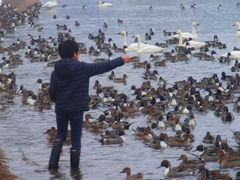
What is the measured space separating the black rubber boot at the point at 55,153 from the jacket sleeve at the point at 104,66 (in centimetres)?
191

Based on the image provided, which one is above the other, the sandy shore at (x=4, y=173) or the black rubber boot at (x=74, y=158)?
the black rubber boot at (x=74, y=158)

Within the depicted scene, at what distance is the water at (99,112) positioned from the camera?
13999 millimetres

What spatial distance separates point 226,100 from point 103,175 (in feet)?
40.2

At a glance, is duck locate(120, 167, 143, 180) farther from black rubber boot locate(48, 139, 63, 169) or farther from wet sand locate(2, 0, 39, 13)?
wet sand locate(2, 0, 39, 13)

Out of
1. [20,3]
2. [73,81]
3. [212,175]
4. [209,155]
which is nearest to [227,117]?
[209,155]

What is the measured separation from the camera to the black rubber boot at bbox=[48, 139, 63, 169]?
12070 millimetres

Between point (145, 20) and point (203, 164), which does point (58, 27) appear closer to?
point (145, 20)

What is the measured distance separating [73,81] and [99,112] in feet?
37.5

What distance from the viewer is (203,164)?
14.3 meters

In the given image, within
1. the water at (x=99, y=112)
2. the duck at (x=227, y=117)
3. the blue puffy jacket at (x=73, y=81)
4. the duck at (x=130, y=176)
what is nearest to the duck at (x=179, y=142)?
the water at (x=99, y=112)

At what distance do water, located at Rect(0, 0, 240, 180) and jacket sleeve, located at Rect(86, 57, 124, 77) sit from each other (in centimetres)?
274

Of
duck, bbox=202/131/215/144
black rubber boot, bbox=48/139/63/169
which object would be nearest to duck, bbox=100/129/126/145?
duck, bbox=202/131/215/144

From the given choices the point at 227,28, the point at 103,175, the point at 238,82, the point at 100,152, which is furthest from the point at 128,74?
the point at 227,28

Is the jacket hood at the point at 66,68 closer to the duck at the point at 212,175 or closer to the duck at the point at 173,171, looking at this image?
the duck at the point at 173,171
